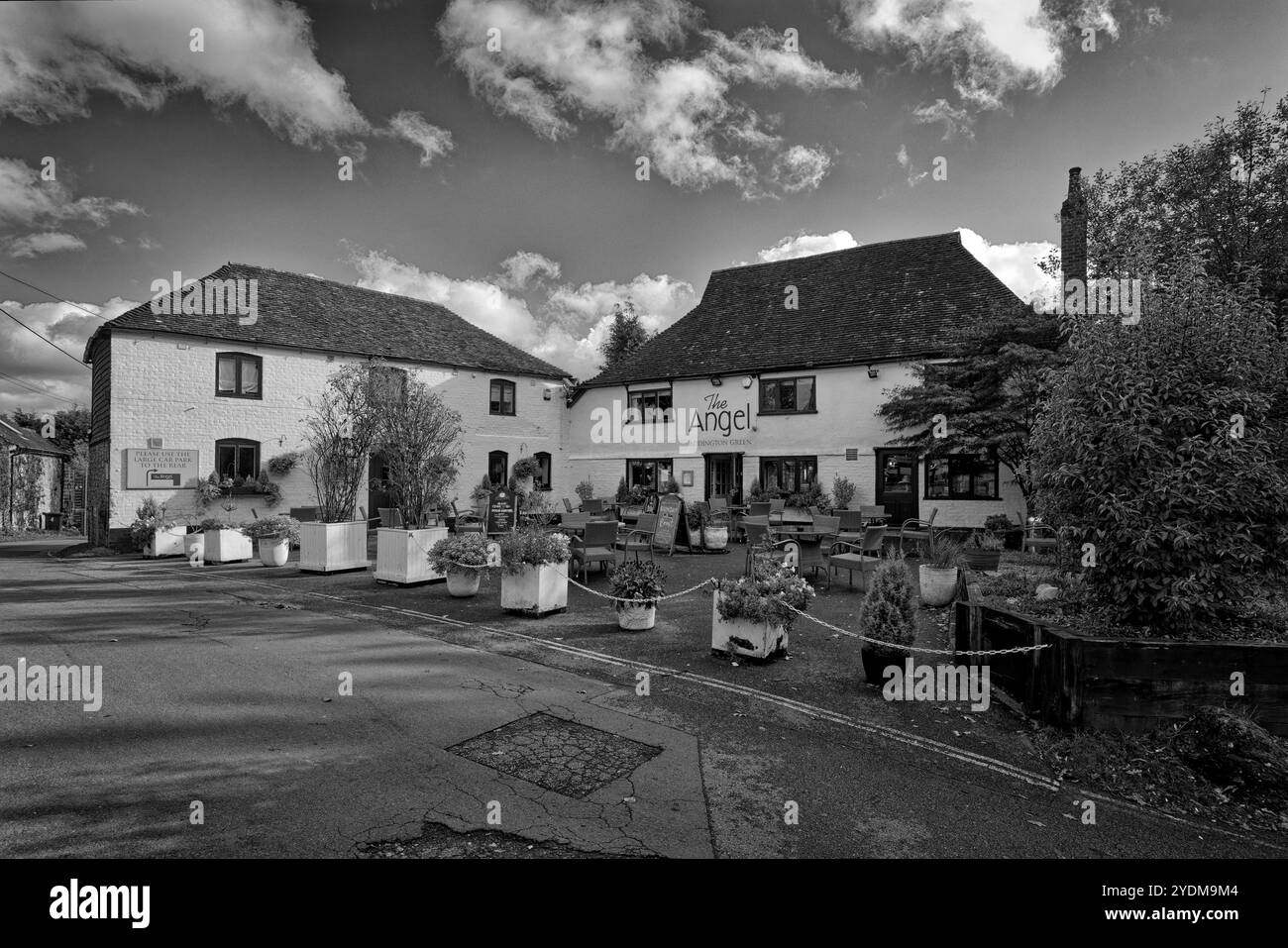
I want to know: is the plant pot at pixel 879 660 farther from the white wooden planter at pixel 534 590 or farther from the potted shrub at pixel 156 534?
the potted shrub at pixel 156 534

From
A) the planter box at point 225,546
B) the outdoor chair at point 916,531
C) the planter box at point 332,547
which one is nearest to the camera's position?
the planter box at point 332,547

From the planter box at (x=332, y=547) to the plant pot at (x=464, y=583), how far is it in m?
4.02

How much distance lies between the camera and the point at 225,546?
1476 cm

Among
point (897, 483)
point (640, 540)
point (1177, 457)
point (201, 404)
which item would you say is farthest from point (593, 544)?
point (201, 404)

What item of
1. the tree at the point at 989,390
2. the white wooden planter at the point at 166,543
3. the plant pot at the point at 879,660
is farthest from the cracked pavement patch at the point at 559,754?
the white wooden planter at the point at 166,543

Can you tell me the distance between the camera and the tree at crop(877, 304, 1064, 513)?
1482 centimetres

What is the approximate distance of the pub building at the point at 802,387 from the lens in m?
19.4

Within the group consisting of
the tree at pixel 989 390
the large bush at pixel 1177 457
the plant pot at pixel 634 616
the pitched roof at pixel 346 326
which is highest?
the pitched roof at pixel 346 326

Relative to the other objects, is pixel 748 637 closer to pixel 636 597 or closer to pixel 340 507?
pixel 636 597

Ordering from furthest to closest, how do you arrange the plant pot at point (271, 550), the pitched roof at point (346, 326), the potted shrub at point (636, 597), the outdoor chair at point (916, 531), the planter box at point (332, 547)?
the pitched roof at point (346, 326) < the outdoor chair at point (916, 531) < the plant pot at point (271, 550) < the planter box at point (332, 547) < the potted shrub at point (636, 597)

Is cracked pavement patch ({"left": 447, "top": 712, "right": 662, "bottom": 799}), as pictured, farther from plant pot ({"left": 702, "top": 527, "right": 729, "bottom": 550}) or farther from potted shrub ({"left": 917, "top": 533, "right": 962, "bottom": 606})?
plant pot ({"left": 702, "top": 527, "right": 729, "bottom": 550})

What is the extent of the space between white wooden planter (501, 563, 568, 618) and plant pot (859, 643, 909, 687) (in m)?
4.48

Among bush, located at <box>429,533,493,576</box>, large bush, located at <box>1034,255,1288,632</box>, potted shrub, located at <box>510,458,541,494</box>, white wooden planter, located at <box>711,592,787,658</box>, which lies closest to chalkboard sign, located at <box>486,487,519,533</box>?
bush, located at <box>429,533,493,576</box>
